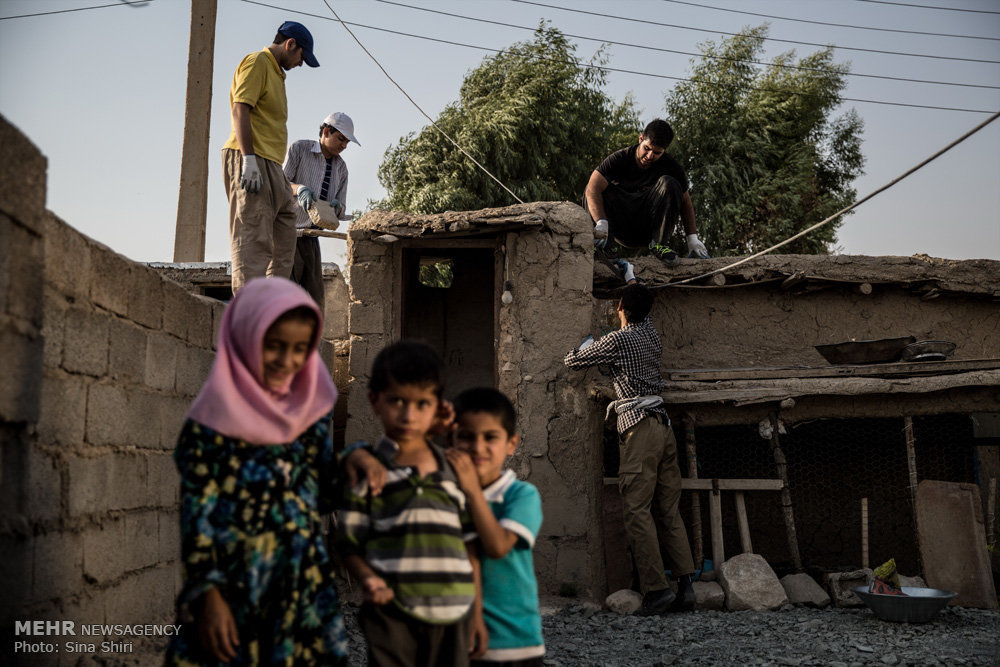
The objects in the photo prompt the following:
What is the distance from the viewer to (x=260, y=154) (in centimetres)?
455

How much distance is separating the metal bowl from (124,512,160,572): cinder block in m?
4.46

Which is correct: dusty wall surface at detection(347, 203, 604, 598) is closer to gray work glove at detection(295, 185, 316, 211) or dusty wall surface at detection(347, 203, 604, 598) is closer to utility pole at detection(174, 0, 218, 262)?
gray work glove at detection(295, 185, 316, 211)

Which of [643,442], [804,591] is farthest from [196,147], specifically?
[804,591]

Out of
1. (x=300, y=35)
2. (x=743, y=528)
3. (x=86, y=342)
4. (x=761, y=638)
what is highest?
(x=300, y=35)

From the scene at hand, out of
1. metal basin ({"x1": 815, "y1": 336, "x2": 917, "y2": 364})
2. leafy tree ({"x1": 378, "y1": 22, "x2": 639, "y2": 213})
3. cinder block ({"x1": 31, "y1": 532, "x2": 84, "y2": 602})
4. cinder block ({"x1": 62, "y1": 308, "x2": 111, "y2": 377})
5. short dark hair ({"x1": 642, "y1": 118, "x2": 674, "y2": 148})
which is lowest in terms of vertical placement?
cinder block ({"x1": 31, "y1": 532, "x2": 84, "y2": 602})

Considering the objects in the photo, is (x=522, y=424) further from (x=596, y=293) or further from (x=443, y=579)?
(x=443, y=579)

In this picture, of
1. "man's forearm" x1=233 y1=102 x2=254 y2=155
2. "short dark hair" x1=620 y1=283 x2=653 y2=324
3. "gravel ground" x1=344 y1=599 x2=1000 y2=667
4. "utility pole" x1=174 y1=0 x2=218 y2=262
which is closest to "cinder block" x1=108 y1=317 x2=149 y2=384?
"man's forearm" x1=233 y1=102 x2=254 y2=155

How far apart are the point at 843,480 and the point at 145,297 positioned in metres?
6.52

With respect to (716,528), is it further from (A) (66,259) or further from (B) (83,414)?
(A) (66,259)

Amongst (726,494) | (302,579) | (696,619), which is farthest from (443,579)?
(726,494)

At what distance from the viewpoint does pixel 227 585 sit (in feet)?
5.95

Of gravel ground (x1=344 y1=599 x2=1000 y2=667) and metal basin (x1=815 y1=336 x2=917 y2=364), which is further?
metal basin (x1=815 y1=336 x2=917 y2=364)

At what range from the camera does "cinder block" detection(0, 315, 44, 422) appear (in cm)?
201

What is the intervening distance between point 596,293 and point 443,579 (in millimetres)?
4954
